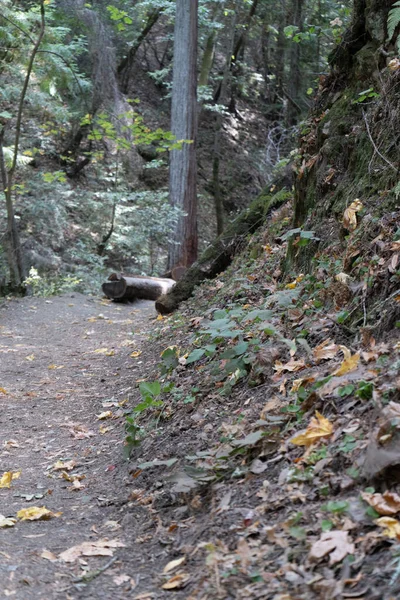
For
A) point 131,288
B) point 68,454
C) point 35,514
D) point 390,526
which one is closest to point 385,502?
point 390,526

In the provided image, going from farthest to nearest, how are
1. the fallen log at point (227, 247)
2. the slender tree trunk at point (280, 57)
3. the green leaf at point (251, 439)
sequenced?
the slender tree trunk at point (280, 57)
the fallen log at point (227, 247)
the green leaf at point (251, 439)

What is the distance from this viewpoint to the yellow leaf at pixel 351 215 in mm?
4543

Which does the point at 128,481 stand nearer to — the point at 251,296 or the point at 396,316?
the point at 396,316

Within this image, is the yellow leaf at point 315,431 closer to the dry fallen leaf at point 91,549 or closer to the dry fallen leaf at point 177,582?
the dry fallen leaf at point 177,582

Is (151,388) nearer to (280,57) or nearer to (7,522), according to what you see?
(7,522)

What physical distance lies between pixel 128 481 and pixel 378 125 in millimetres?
3392

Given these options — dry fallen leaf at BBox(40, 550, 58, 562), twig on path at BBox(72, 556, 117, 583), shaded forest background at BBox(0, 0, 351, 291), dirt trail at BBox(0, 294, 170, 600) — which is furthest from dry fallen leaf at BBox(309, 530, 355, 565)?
Answer: shaded forest background at BBox(0, 0, 351, 291)

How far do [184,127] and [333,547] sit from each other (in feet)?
46.6

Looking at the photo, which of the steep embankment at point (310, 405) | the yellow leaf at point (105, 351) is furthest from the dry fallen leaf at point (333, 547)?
the yellow leaf at point (105, 351)

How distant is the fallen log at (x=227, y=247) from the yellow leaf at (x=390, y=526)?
6334 mm

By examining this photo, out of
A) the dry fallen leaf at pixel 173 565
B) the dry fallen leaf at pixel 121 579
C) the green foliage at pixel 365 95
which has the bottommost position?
the dry fallen leaf at pixel 121 579

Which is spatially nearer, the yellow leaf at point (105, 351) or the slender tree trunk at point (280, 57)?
the yellow leaf at point (105, 351)

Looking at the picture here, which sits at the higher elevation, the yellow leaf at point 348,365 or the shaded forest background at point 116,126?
the shaded forest background at point 116,126

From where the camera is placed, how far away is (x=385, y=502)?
225cm
